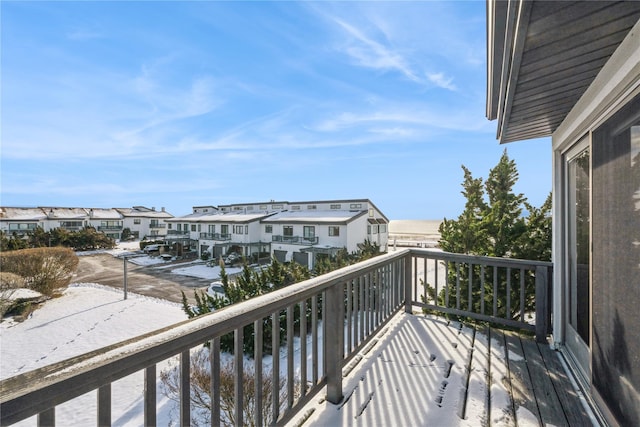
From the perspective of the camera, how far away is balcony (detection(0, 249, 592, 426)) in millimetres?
835

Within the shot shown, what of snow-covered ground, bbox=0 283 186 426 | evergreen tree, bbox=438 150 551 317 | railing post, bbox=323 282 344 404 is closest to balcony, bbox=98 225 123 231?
snow-covered ground, bbox=0 283 186 426

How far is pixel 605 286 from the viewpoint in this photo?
1.84 metres

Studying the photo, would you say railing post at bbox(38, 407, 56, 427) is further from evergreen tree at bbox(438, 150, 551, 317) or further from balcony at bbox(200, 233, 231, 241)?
balcony at bbox(200, 233, 231, 241)

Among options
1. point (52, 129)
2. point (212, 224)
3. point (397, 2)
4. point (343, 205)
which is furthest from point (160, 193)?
point (397, 2)

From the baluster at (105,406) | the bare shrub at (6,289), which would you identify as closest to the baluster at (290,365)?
the baluster at (105,406)

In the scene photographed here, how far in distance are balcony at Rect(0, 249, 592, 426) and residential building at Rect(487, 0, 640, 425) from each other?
1.42ft

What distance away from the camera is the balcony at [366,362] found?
0.84m

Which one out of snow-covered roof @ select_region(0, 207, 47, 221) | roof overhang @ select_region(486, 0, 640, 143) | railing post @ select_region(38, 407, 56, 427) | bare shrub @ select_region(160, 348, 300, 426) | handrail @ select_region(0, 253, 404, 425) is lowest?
bare shrub @ select_region(160, 348, 300, 426)

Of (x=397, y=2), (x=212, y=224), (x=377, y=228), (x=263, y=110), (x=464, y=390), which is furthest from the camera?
(x=212, y=224)

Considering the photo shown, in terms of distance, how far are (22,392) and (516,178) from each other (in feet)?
21.0

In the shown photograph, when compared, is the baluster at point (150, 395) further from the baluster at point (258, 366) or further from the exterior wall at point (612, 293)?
the exterior wall at point (612, 293)

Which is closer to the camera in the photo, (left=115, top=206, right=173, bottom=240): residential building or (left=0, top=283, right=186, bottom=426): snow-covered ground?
(left=0, top=283, right=186, bottom=426): snow-covered ground

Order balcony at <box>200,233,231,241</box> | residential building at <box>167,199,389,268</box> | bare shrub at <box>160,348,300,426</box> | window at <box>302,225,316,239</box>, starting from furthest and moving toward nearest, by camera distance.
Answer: balcony at <box>200,233,231,241</box>
window at <box>302,225,316,239</box>
residential building at <box>167,199,389,268</box>
bare shrub at <box>160,348,300,426</box>

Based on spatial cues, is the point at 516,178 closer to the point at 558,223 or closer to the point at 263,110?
the point at 558,223
